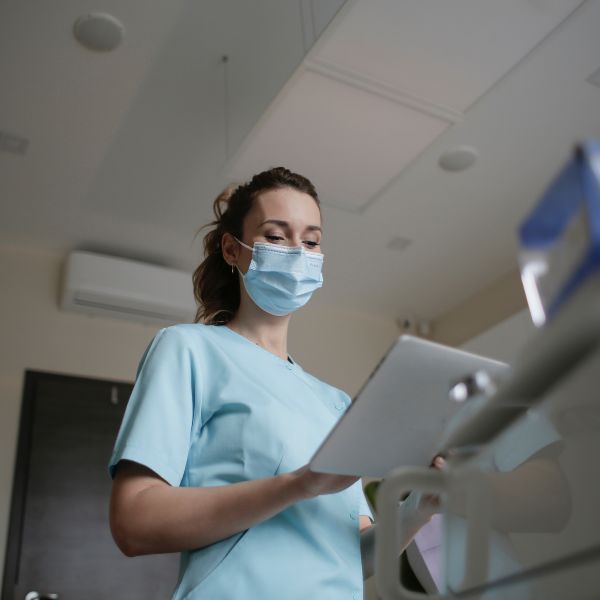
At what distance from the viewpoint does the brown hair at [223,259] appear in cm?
144

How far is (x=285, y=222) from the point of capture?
1.35 m

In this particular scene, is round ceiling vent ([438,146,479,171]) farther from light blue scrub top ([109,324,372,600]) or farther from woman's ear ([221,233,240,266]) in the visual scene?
light blue scrub top ([109,324,372,600])

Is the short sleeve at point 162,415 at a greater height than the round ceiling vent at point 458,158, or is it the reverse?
the round ceiling vent at point 458,158

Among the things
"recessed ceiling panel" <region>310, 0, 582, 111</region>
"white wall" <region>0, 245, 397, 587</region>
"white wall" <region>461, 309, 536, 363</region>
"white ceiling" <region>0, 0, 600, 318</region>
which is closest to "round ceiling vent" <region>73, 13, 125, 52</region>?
"white ceiling" <region>0, 0, 600, 318</region>

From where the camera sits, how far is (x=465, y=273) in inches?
166

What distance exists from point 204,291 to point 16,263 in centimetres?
254

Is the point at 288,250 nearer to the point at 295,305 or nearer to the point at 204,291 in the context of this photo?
the point at 295,305

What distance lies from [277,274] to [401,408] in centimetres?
62

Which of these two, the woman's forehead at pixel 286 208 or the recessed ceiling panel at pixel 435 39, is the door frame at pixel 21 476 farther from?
the woman's forehead at pixel 286 208

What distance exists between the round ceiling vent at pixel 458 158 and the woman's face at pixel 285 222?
1870 millimetres

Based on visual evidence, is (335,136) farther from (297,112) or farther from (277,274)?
(277,274)

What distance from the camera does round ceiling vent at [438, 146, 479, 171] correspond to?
3.11 meters

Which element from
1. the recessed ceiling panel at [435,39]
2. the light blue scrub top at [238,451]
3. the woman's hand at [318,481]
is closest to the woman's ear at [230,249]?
the light blue scrub top at [238,451]

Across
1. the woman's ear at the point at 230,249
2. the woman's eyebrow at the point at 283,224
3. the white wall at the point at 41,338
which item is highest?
the white wall at the point at 41,338
